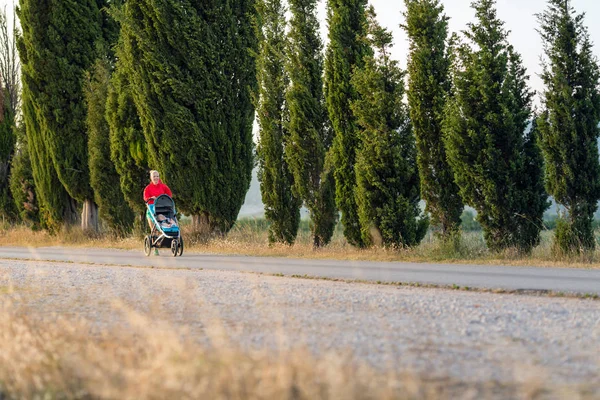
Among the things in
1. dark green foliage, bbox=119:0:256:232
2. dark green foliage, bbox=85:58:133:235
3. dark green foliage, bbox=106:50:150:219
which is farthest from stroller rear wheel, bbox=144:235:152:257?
dark green foliage, bbox=85:58:133:235

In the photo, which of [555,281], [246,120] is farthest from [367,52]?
[555,281]

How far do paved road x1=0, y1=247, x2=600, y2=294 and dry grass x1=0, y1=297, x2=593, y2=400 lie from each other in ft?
19.6

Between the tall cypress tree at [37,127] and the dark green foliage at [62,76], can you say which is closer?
the dark green foliage at [62,76]

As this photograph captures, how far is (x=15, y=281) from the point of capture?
40.8 ft

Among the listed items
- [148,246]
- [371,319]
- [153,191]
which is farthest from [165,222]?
[371,319]

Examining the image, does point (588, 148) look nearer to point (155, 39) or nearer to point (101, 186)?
point (155, 39)

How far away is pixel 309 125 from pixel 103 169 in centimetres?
1035

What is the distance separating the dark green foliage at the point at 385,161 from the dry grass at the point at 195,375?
12.6m

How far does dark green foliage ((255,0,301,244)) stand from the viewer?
2162 centimetres

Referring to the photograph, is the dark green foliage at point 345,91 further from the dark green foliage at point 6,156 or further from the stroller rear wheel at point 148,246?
the dark green foliage at point 6,156

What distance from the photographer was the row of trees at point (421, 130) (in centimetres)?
1705

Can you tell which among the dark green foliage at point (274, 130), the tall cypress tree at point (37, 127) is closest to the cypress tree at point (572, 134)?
the dark green foliage at point (274, 130)

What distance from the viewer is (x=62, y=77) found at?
29469 mm

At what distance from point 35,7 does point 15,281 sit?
19808 millimetres
